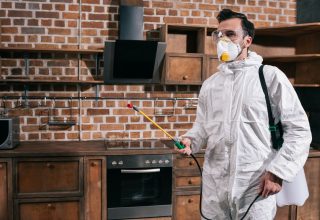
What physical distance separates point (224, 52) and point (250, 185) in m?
0.65

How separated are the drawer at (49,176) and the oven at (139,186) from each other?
0.27 meters

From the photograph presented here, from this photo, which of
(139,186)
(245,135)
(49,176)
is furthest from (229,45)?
(49,176)

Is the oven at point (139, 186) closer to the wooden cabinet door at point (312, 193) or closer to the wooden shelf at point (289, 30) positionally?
the wooden cabinet door at point (312, 193)

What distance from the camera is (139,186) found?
3.13 meters

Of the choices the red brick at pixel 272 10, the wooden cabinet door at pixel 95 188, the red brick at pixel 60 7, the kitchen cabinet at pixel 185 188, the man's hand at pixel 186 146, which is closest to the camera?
the man's hand at pixel 186 146

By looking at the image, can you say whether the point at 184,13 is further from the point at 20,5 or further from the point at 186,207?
the point at 186,207

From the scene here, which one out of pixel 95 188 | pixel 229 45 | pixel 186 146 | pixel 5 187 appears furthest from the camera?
pixel 95 188

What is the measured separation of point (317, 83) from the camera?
3533 mm

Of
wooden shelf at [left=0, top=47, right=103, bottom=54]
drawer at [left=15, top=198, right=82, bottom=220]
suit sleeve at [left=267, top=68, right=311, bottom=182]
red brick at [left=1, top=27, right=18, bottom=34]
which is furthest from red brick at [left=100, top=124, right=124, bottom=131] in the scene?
suit sleeve at [left=267, top=68, right=311, bottom=182]

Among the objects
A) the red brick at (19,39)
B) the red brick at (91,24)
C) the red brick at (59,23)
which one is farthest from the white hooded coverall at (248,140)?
the red brick at (19,39)

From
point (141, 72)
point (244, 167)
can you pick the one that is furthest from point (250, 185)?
point (141, 72)

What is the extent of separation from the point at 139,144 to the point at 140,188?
0.42m

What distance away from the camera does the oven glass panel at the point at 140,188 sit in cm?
306

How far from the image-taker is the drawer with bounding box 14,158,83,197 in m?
2.94
